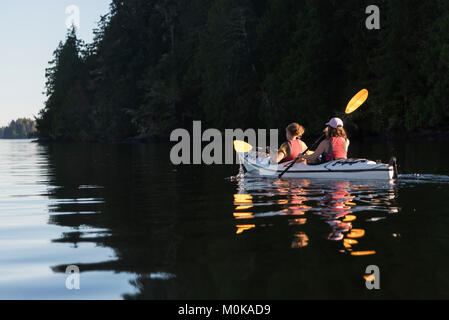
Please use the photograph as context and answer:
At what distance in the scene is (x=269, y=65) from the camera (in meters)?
45.8

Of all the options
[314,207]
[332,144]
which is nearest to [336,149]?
[332,144]

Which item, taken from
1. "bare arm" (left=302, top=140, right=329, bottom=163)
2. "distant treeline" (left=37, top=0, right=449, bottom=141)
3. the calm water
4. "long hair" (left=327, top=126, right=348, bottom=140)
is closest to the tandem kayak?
"bare arm" (left=302, top=140, right=329, bottom=163)

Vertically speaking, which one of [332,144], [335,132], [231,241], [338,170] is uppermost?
[335,132]

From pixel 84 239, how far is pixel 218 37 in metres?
41.0

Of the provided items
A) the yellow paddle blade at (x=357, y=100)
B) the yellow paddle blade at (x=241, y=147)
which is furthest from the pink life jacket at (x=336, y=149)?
Answer: the yellow paddle blade at (x=241, y=147)

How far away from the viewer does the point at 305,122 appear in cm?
4322

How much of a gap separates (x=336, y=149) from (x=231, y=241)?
6305 mm

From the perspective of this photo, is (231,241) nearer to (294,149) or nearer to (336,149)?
(336,149)

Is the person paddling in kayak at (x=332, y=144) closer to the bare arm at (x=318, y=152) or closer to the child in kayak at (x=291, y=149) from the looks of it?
the bare arm at (x=318, y=152)

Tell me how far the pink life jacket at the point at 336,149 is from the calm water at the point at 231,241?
3.45ft

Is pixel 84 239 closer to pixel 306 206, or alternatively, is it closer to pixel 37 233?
pixel 37 233

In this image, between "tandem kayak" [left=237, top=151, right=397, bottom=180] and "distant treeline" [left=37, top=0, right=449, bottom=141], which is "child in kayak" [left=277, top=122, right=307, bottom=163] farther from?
"distant treeline" [left=37, top=0, right=449, bottom=141]

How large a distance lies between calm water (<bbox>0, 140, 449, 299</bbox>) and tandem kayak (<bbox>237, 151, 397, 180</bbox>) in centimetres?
38
